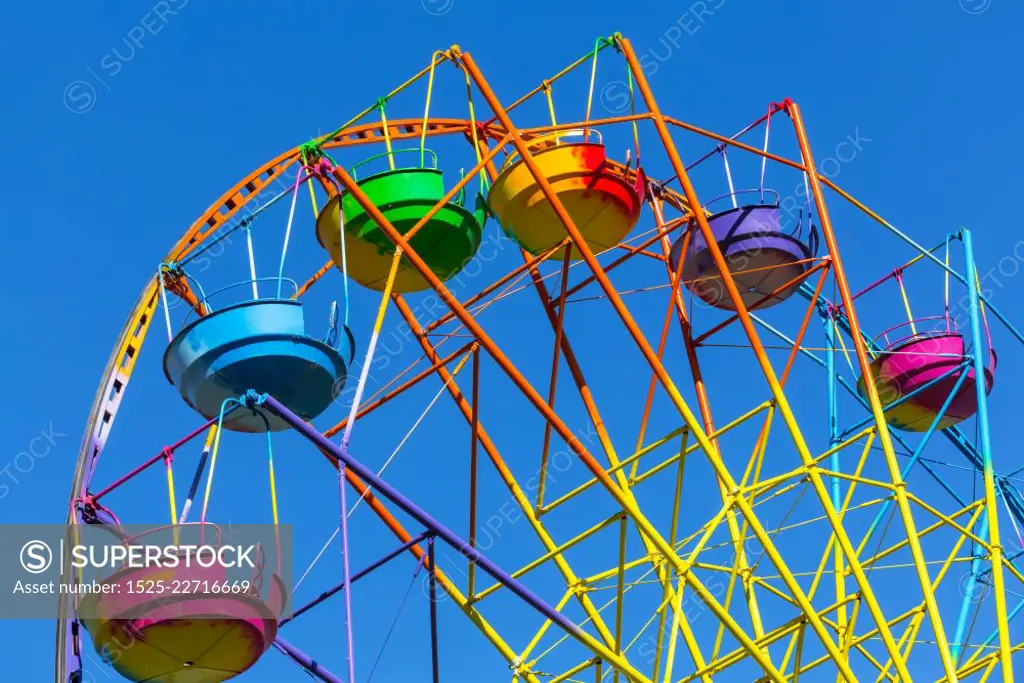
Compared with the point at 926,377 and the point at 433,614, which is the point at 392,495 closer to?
the point at 433,614

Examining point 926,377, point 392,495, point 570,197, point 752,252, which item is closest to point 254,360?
point 392,495

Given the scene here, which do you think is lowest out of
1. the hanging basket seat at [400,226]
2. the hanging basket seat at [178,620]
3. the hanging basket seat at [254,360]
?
the hanging basket seat at [178,620]

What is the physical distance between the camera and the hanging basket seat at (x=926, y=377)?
20.6 m

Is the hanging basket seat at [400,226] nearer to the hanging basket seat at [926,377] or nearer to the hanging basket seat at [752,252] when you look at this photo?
the hanging basket seat at [752,252]

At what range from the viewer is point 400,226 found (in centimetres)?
1717

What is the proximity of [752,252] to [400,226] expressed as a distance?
3.90 metres

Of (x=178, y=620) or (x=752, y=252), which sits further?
(x=752, y=252)

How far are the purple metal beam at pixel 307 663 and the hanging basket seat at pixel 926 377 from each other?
788 centimetres

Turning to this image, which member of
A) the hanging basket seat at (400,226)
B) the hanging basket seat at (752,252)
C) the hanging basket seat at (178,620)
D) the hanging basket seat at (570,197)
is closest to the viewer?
the hanging basket seat at (178,620)

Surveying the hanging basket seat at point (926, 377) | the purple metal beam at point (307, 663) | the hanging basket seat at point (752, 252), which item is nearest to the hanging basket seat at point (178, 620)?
the purple metal beam at point (307, 663)

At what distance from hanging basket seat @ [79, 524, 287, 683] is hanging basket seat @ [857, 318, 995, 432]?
8924 millimetres

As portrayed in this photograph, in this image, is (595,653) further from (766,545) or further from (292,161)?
(292,161)

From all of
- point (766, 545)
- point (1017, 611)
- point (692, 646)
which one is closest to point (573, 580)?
point (692, 646)

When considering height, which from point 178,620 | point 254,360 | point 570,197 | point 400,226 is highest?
point 570,197
